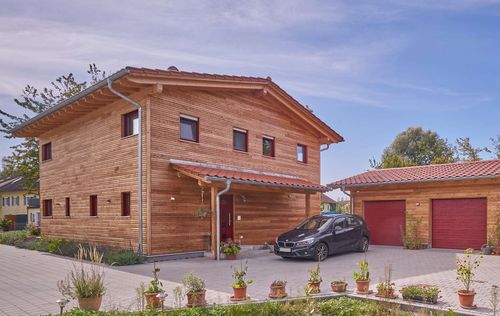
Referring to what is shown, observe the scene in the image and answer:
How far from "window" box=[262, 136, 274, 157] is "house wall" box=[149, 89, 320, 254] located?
24cm

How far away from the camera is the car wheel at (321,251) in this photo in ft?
40.9

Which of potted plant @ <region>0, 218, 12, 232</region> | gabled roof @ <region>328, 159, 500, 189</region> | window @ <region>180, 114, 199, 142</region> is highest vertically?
window @ <region>180, 114, 199, 142</region>

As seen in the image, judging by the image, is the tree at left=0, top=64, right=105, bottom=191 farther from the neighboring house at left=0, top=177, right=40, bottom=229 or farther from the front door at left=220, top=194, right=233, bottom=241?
the front door at left=220, top=194, right=233, bottom=241

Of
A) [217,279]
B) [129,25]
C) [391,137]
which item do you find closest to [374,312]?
[217,279]

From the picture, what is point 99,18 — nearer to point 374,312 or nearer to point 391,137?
point 374,312

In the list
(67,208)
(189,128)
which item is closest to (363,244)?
(189,128)

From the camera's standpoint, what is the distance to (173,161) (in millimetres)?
13383

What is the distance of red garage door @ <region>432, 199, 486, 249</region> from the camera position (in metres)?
15.6

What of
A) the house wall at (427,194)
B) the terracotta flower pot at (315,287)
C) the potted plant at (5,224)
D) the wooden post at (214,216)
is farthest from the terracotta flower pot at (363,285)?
the potted plant at (5,224)

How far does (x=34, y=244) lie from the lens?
17.3 meters

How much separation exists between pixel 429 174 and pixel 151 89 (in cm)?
1172

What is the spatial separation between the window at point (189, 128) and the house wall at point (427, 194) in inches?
328

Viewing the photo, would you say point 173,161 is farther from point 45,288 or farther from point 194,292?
point 194,292

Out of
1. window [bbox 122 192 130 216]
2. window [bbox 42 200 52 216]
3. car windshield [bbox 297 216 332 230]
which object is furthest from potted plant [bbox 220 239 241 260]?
window [bbox 42 200 52 216]
